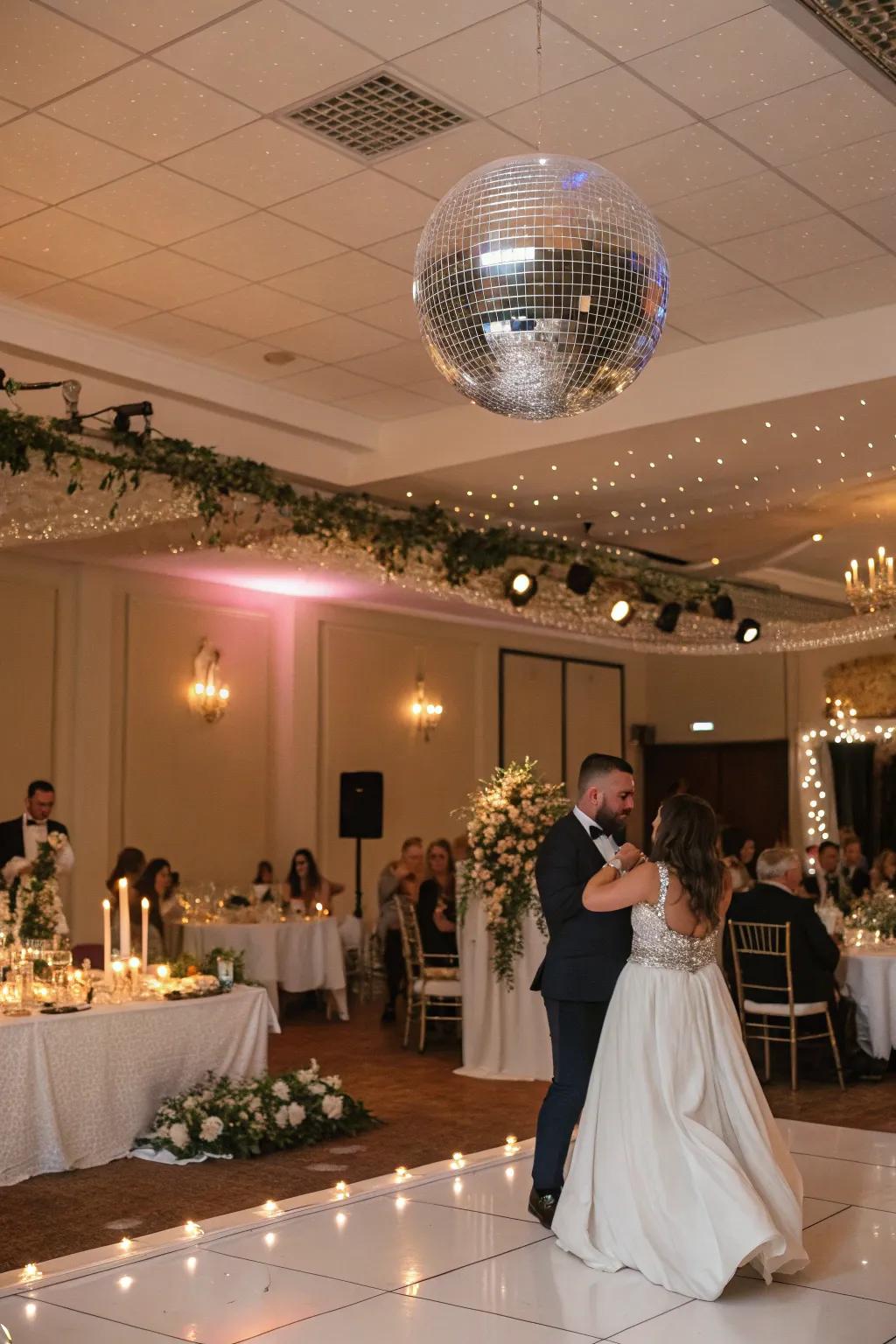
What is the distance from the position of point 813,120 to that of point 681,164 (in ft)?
1.87

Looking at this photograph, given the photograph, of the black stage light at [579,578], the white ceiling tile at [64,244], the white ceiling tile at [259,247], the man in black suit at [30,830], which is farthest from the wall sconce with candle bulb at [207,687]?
the white ceiling tile at [259,247]

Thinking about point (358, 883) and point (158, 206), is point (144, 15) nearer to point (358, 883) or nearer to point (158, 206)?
point (158, 206)

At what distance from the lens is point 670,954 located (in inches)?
183

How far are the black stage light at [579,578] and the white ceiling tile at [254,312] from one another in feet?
13.5

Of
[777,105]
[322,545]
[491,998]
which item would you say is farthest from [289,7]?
[491,998]

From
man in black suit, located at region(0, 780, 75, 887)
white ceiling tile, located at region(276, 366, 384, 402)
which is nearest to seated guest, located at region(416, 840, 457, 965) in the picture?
man in black suit, located at region(0, 780, 75, 887)

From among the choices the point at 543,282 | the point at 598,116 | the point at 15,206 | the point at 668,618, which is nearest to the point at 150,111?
the point at 15,206

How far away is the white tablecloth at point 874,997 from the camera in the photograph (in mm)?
8672

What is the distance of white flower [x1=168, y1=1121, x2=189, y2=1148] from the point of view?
21.2ft

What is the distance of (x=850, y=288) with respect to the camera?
23.6ft

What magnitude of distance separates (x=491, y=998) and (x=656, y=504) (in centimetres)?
389

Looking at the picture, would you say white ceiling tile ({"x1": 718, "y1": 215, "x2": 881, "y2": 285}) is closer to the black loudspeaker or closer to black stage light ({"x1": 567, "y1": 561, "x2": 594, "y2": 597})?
→ black stage light ({"x1": 567, "y1": 561, "x2": 594, "y2": 597})

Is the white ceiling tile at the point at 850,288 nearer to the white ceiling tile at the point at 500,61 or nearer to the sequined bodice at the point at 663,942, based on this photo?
the white ceiling tile at the point at 500,61

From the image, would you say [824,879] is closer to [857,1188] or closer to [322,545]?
[322,545]
